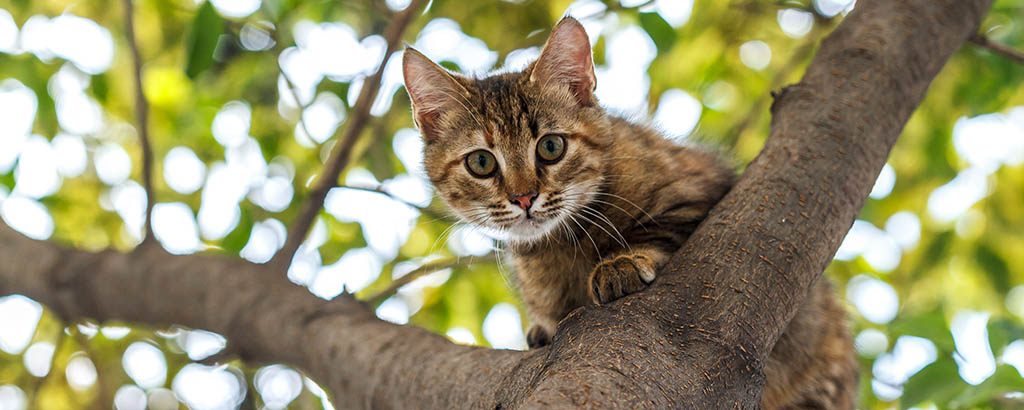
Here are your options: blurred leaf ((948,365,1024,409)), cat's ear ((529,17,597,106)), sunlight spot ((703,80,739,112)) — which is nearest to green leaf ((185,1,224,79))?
cat's ear ((529,17,597,106))

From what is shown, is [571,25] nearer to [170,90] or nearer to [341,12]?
[341,12]

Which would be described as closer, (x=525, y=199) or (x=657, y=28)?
(x=525, y=199)

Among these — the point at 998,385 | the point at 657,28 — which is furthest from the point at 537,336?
the point at 998,385

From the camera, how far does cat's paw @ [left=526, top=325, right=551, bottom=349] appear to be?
223cm

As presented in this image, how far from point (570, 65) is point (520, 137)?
285 mm

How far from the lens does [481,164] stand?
2.19 metres

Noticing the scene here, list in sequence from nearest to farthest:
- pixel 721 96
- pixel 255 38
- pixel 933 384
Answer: pixel 933 384
pixel 255 38
pixel 721 96

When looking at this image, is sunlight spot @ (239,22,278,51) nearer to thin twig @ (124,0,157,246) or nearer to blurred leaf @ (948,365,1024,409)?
thin twig @ (124,0,157,246)

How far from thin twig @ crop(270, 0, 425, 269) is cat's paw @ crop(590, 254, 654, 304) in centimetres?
99

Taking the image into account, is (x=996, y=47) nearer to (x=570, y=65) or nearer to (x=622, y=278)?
(x=570, y=65)

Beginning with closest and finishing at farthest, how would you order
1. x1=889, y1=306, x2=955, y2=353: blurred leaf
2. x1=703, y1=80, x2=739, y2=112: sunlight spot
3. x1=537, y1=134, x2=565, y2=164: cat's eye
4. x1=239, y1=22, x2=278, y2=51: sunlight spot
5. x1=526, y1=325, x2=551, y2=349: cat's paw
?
1. x1=889, y1=306, x2=955, y2=353: blurred leaf
2. x1=537, y1=134, x2=565, y2=164: cat's eye
3. x1=526, y1=325, x2=551, y2=349: cat's paw
4. x1=239, y1=22, x2=278, y2=51: sunlight spot
5. x1=703, y1=80, x2=739, y2=112: sunlight spot

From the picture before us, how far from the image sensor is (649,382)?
1187mm

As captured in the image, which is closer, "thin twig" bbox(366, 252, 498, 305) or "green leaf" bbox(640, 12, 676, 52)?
"green leaf" bbox(640, 12, 676, 52)

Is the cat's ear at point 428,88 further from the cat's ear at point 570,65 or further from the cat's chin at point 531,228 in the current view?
the cat's chin at point 531,228
